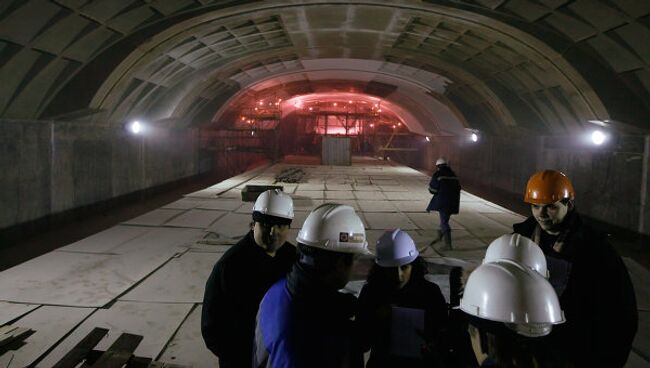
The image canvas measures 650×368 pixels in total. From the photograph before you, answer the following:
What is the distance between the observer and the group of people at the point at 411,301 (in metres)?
1.61

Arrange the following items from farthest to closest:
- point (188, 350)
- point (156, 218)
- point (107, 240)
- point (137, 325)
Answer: point (156, 218) → point (107, 240) → point (137, 325) → point (188, 350)

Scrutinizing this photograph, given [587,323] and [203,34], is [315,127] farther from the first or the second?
[587,323]

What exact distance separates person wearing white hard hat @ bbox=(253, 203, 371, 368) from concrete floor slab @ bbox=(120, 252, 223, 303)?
13.1 ft

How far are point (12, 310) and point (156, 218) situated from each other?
5.42 metres

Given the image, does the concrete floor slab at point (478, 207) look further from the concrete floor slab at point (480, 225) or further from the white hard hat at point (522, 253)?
the white hard hat at point (522, 253)

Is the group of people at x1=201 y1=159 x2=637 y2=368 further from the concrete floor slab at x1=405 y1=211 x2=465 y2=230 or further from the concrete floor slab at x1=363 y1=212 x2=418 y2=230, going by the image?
the concrete floor slab at x1=405 y1=211 x2=465 y2=230

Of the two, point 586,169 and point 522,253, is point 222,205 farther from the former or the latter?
point 522,253

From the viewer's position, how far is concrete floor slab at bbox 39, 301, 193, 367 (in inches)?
166

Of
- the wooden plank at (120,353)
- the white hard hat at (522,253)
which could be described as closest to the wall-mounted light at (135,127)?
the wooden plank at (120,353)

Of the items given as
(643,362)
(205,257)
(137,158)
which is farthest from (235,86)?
(643,362)

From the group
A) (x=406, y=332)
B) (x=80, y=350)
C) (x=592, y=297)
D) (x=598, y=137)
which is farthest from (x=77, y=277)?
(x=598, y=137)

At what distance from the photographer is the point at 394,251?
281 centimetres

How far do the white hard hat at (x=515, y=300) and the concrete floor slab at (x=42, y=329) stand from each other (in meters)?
3.93

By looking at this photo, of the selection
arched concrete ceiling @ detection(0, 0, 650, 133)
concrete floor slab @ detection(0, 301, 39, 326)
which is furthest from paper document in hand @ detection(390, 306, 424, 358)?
arched concrete ceiling @ detection(0, 0, 650, 133)
